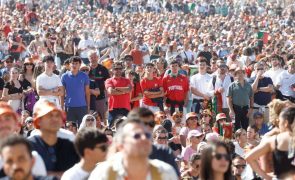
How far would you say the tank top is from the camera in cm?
763

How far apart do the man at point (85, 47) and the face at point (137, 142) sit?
16.2 metres

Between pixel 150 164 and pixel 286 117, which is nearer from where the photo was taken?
pixel 150 164

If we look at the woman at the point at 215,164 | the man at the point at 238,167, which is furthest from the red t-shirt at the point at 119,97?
the woman at the point at 215,164

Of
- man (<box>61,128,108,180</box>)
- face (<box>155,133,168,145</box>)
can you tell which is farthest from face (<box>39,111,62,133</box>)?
face (<box>155,133,168,145</box>)

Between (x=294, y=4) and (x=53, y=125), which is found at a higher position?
(x=53, y=125)

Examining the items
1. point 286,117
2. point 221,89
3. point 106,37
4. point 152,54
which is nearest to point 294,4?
point 106,37

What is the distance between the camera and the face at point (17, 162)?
5781 millimetres

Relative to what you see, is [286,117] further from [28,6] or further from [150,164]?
[28,6]

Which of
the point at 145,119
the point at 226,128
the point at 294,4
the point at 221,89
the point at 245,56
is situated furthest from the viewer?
the point at 294,4

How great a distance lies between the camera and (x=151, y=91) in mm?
15078

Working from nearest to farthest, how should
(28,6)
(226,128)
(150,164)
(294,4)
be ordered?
(150,164)
(226,128)
(28,6)
(294,4)

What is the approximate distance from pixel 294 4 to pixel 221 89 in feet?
94.5

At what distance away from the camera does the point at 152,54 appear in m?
22.4

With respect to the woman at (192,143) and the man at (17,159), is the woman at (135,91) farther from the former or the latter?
the man at (17,159)
